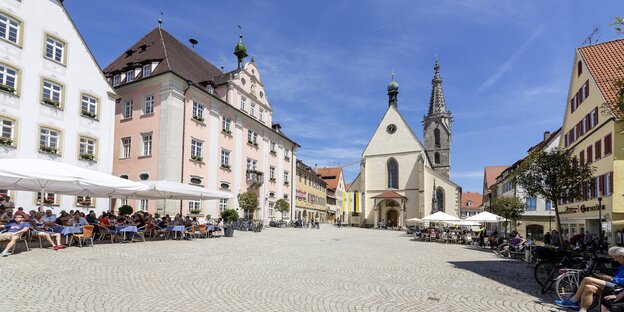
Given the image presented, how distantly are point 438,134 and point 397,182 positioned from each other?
28.3 metres

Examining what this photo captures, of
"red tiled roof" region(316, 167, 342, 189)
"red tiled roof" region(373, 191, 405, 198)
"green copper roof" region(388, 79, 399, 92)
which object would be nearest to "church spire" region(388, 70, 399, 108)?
"green copper roof" region(388, 79, 399, 92)

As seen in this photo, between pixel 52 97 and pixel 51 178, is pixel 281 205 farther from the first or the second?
pixel 51 178

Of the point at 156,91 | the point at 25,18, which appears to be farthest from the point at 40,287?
the point at 156,91

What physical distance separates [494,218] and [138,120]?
2604cm

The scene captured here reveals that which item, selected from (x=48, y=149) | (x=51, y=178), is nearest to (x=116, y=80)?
(x=48, y=149)

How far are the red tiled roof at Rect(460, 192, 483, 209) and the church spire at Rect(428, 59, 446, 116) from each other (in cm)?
2375

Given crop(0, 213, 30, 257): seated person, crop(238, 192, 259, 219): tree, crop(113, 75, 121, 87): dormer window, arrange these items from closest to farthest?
crop(0, 213, 30, 257): seated person
crop(113, 75, 121, 87): dormer window
crop(238, 192, 259, 219): tree

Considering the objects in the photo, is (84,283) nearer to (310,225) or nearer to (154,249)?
(154,249)

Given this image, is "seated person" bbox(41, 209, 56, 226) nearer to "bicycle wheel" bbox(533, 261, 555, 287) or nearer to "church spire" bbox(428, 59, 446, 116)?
"bicycle wheel" bbox(533, 261, 555, 287)

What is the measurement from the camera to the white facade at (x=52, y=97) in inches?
787

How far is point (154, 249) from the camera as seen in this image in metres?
14.1

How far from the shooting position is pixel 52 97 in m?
22.1

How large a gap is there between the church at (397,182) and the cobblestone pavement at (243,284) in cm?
4137

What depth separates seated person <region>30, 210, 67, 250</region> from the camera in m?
12.5
